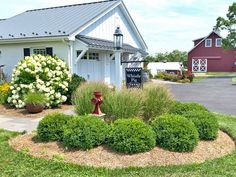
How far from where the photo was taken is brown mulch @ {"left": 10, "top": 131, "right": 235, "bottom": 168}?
5770mm

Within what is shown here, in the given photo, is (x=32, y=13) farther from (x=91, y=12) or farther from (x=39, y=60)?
(x=39, y=60)

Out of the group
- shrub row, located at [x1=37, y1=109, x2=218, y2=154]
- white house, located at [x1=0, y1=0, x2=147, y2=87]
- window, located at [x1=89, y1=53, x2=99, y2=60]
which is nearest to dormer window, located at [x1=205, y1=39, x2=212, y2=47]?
white house, located at [x1=0, y1=0, x2=147, y2=87]

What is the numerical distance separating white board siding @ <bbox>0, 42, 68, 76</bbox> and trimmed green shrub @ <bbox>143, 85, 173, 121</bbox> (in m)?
8.22

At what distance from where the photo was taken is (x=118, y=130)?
617 cm

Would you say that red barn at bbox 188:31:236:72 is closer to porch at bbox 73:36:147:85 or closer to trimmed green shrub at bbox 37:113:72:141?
porch at bbox 73:36:147:85

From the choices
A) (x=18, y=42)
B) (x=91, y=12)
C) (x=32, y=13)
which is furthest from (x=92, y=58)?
(x=32, y=13)

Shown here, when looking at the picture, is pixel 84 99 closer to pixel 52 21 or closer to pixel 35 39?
pixel 35 39

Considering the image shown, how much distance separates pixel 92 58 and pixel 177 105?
403 inches

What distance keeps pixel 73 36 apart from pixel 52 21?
3595mm

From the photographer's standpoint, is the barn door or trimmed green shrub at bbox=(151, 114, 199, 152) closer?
trimmed green shrub at bbox=(151, 114, 199, 152)

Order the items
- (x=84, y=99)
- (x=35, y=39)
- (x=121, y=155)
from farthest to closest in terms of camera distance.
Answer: (x=35, y=39) → (x=84, y=99) → (x=121, y=155)

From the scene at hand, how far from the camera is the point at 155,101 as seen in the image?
25.3 feet

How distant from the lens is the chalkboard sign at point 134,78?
29.2 ft

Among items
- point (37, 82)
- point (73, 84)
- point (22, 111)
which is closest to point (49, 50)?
point (73, 84)
